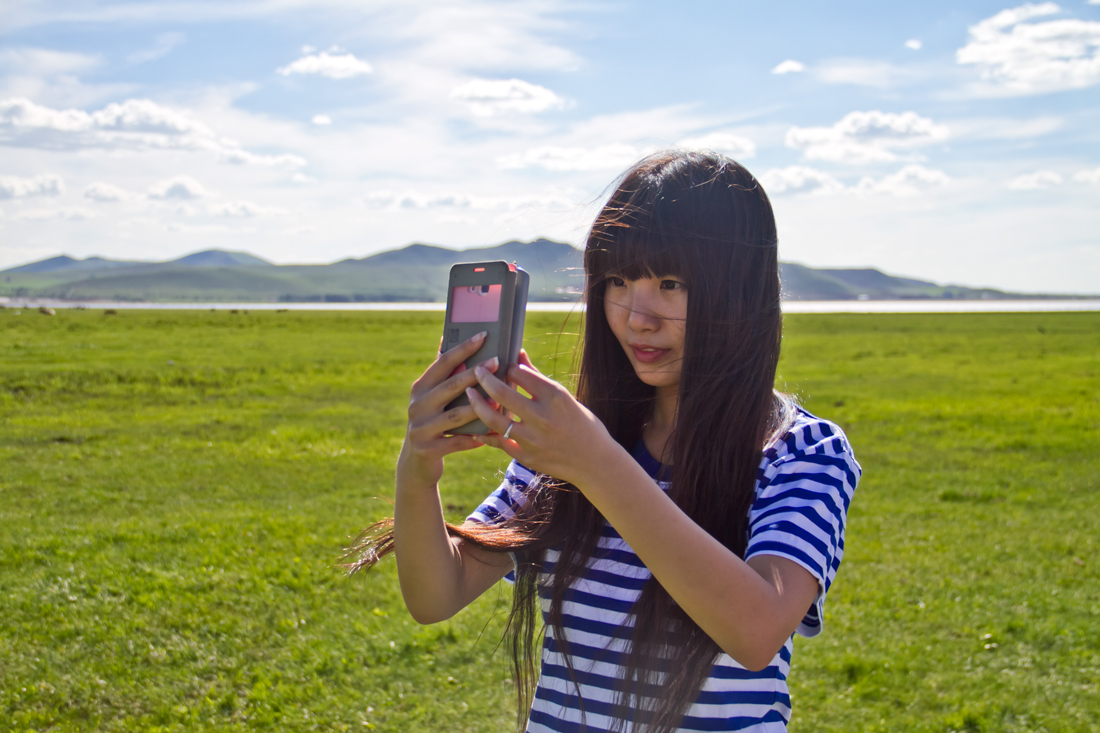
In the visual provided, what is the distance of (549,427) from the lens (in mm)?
1442

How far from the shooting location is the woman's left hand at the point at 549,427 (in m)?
1.45

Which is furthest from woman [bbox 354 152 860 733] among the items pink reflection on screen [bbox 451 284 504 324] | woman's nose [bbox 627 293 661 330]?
pink reflection on screen [bbox 451 284 504 324]

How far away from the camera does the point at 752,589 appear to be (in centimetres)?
149

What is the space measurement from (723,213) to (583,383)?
0.62m

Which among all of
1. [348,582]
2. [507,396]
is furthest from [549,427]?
[348,582]

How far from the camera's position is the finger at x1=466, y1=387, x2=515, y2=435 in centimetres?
148

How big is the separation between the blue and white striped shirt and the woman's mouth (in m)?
0.33

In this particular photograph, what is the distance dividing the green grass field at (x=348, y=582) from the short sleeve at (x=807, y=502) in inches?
35.5

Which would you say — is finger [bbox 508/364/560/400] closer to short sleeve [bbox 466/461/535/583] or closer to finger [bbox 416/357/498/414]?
finger [bbox 416/357/498/414]

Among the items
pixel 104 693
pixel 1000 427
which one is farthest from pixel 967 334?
pixel 104 693

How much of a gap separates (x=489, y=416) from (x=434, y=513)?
542mm

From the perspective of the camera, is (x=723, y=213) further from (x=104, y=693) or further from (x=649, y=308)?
(x=104, y=693)

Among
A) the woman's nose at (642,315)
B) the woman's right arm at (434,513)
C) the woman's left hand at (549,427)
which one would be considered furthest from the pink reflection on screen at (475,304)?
the woman's nose at (642,315)

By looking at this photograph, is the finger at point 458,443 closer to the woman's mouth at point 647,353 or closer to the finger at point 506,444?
the finger at point 506,444
